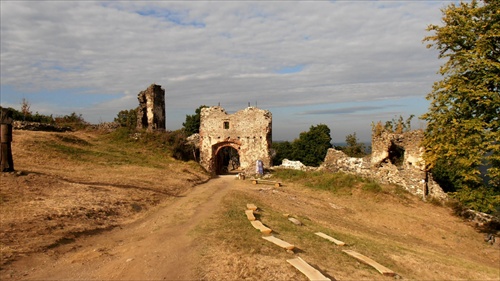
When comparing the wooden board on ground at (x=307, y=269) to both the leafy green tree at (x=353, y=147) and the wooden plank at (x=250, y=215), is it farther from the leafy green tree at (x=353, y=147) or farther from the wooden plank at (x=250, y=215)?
the leafy green tree at (x=353, y=147)

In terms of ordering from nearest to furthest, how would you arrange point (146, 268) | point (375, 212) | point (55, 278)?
point (55, 278), point (146, 268), point (375, 212)

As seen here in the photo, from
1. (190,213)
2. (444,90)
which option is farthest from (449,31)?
(190,213)

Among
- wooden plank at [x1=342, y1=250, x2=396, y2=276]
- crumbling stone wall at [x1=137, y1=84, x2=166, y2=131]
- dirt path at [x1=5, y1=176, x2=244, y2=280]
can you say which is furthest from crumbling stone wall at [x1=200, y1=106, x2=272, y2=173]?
wooden plank at [x1=342, y1=250, x2=396, y2=276]

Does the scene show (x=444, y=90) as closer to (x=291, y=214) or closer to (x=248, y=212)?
(x=291, y=214)

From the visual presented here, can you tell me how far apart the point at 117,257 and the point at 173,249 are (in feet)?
3.78

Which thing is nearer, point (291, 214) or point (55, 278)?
point (55, 278)

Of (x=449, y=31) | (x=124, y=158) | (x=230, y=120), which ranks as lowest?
(x=124, y=158)

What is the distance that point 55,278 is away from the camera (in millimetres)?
6012

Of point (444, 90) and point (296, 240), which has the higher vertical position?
point (444, 90)

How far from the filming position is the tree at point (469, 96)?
12016 millimetres

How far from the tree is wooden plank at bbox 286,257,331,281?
342 inches

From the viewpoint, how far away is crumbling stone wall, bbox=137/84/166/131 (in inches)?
1095

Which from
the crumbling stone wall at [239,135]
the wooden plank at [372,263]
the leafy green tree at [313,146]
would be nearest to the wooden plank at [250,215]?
the wooden plank at [372,263]

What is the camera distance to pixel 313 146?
42062 mm
